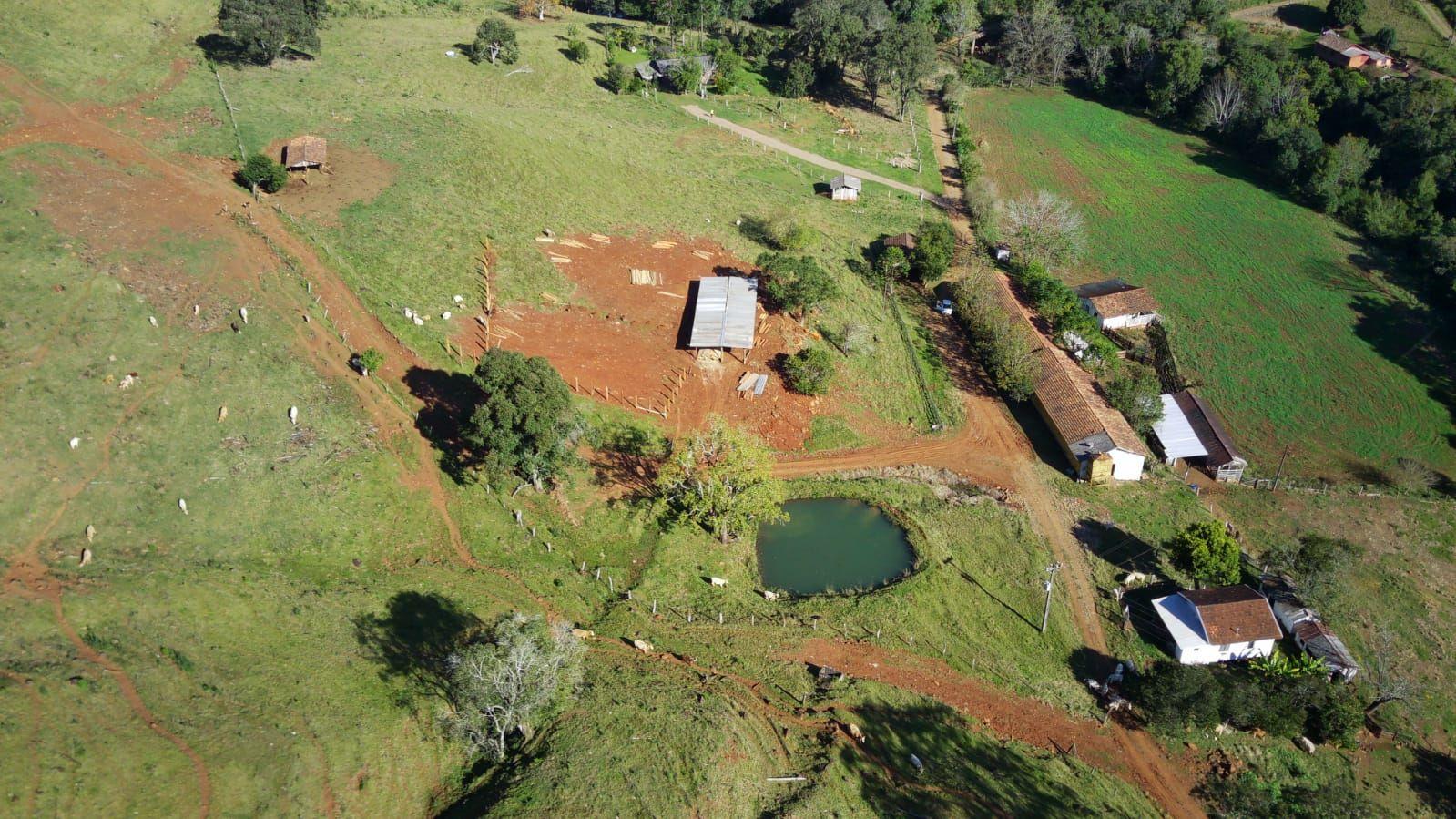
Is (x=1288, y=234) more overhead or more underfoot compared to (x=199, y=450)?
more overhead

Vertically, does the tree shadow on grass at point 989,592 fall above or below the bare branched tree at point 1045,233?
below

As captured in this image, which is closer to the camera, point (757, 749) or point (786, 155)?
point (757, 749)

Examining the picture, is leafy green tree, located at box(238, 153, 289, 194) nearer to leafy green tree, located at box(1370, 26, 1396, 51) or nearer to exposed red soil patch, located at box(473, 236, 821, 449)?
exposed red soil patch, located at box(473, 236, 821, 449)

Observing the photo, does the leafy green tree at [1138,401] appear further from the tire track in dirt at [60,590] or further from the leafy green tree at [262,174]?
the leafy green tree at [262,174]

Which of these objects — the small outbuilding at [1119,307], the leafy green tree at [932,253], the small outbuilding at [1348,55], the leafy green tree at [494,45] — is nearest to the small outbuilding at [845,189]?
the leafy green tree at [932,253]

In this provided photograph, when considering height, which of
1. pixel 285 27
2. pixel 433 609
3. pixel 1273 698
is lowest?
pixel 433 609

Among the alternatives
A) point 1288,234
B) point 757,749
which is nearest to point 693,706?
point 757,749

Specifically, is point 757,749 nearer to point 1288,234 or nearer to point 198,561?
point 198,561
